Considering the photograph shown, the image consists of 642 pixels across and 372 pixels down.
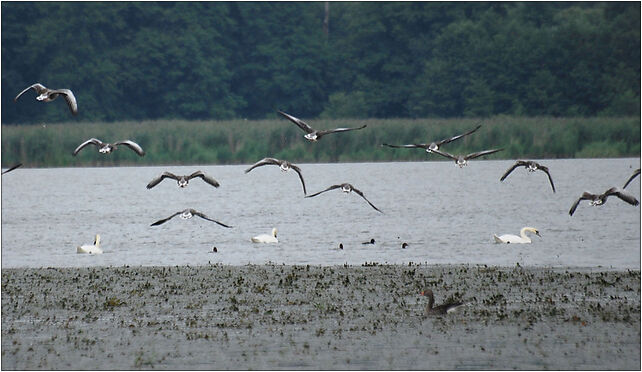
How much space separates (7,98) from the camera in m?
63.2

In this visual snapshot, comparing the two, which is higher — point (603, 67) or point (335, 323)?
point (603, 67)

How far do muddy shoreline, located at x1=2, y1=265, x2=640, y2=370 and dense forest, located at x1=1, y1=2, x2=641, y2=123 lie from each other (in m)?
46.7

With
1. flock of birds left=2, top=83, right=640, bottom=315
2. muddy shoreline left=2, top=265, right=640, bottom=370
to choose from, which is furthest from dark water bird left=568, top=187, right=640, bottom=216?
muddy shoreline left=2, top=265, right=640, bottom=370

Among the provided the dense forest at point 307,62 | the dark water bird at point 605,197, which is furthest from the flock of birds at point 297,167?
the dense forest at point 307,62

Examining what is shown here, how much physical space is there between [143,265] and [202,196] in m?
19.2

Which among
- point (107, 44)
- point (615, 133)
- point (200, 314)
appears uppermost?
point (107, 44)

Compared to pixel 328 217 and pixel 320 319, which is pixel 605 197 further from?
pixel 328 217

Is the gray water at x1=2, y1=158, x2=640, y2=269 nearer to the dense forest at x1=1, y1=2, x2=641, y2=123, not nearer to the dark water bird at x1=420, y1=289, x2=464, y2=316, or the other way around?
the dark water bird at x1=420, y1=289, x2=464, y2=316

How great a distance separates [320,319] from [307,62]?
56096 mm

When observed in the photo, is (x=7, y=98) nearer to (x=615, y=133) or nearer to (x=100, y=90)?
(x=100, y=90)

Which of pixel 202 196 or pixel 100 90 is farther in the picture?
pixel 100 90

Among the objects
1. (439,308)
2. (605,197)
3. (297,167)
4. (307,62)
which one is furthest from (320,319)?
(307,62)

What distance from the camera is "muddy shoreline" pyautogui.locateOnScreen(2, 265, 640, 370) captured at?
11836 millimetres

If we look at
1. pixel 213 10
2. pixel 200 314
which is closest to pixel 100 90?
pixel 213 10
